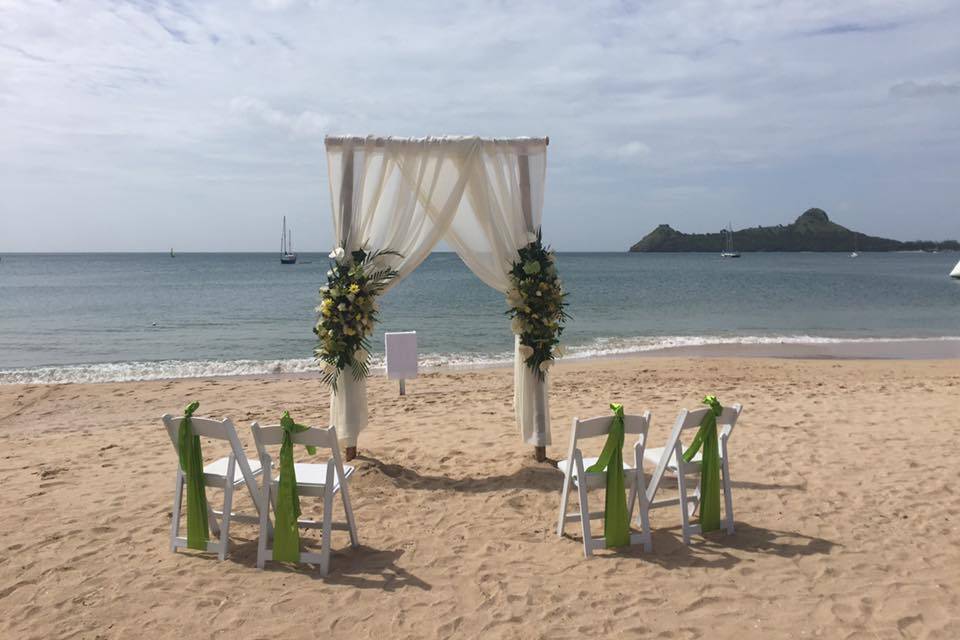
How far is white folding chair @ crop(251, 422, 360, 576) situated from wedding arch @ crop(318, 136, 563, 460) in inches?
68.0

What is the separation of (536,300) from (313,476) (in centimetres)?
254

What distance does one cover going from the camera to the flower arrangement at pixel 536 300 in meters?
6.23

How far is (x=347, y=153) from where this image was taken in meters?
6.27

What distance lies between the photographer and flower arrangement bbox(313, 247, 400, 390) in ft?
20.2

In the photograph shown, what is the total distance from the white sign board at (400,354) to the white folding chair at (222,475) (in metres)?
5.00

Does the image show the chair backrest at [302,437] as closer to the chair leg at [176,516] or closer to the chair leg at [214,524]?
the chair leg at [176,516]

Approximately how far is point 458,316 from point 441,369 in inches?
463

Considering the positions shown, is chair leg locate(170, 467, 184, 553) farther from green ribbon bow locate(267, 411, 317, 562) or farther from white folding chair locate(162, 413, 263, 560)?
green ribbon bow locate(267, 411, 317, 562)

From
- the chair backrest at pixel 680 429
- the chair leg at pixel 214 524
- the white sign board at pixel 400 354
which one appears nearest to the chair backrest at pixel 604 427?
the chair backrest at pixel 680 429

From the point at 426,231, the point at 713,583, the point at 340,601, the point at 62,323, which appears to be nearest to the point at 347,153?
the point at 426,231

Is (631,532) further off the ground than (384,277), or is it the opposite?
(384,277)

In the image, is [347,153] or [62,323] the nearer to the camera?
Result: [347,153]

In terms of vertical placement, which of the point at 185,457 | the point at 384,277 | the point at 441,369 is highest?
the point at 384,277

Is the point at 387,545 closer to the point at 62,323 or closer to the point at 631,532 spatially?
the point at 631,532
